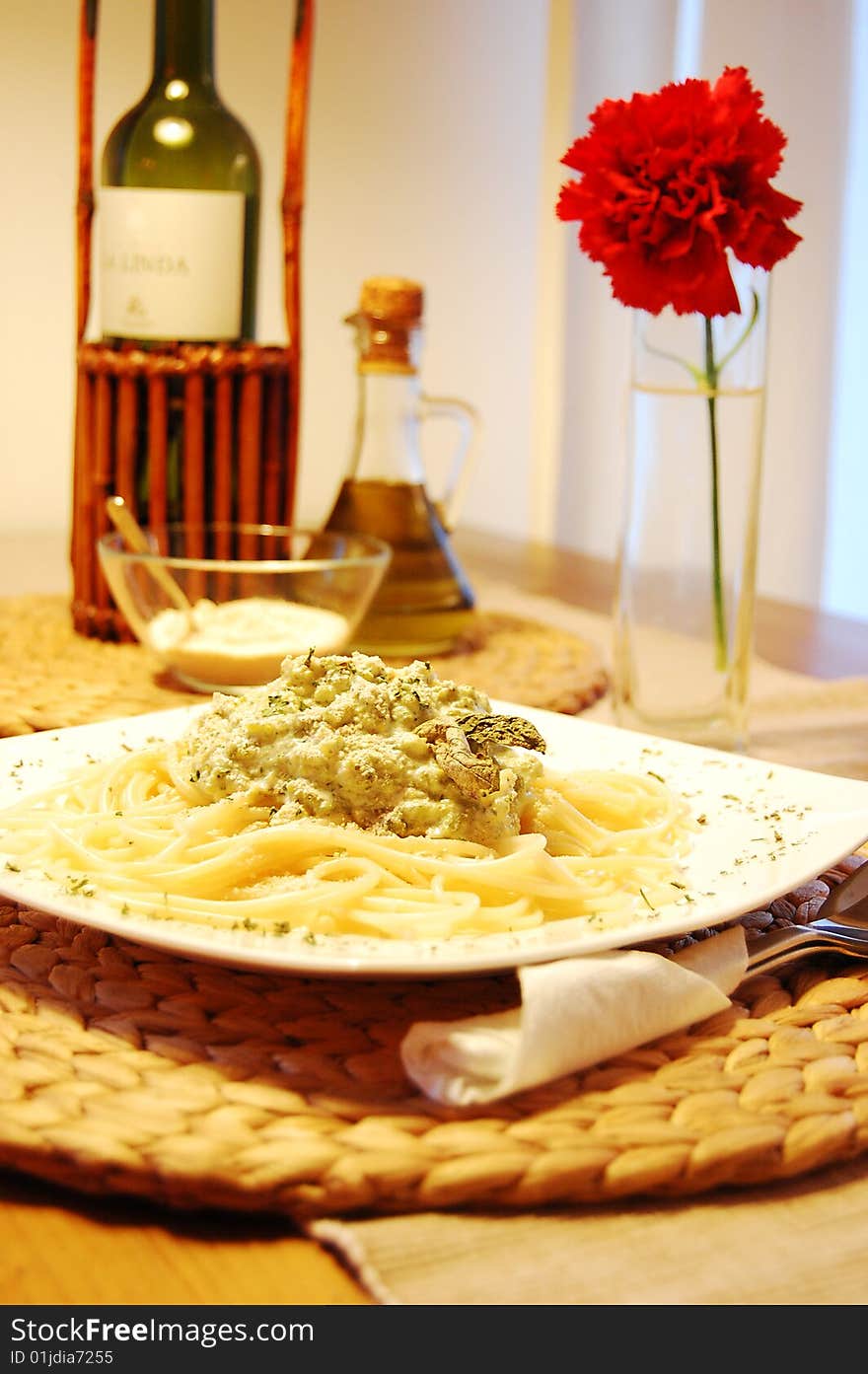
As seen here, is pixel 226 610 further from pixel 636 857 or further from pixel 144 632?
pixel 636 857

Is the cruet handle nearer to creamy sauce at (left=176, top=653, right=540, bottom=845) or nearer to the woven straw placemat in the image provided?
creamy sauce at (left=176, top=653, right=540, bottom=845)

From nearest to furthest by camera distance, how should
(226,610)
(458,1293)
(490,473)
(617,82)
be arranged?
(458,1293)
(226,610)
(617,82)
(490,473)

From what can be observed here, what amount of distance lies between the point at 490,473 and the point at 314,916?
11.5 feet

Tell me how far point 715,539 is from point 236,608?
0.47 m

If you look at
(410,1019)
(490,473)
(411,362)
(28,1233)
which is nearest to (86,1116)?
(28,1233)

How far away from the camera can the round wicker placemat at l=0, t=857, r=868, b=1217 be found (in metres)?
0.61

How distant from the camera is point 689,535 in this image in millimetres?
1410

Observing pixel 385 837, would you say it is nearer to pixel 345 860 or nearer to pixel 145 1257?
pixel 345 860

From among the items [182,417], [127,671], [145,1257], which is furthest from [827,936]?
[182,417]

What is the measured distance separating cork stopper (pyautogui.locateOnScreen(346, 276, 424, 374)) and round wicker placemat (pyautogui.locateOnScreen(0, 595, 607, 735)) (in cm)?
33

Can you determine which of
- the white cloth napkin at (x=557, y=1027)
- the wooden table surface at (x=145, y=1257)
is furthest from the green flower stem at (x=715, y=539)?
the wooden table surface at (x=145, y=1257)

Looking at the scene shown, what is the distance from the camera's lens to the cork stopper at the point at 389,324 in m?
1.63

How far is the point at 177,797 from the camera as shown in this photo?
3.14 feet

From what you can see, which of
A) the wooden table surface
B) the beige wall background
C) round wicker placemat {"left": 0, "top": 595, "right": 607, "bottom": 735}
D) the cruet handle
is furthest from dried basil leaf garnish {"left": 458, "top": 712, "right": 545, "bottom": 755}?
the beige wall background
